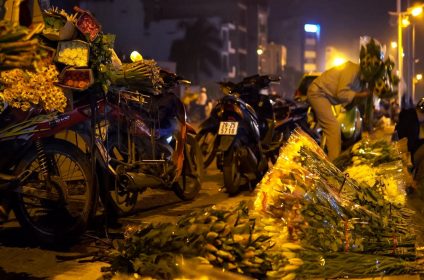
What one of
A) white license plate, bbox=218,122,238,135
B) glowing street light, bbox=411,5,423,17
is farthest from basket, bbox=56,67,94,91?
glowing street light, bbox=411,5,423,17

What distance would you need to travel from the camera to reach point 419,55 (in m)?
72.1

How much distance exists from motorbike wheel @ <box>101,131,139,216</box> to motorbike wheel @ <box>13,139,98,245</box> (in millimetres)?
316

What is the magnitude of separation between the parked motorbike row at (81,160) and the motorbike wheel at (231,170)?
53.2 inches

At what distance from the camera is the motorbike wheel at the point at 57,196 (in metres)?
4.80

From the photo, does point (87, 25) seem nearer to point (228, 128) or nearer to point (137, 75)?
point (137, 75)

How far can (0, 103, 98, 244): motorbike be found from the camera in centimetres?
465

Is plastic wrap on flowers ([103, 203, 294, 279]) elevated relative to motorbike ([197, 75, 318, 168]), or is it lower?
lower

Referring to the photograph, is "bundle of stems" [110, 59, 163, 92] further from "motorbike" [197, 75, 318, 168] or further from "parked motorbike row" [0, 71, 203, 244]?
"motorbike" [197, 75, 318, 168]

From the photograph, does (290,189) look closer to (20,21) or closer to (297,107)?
(20,21)

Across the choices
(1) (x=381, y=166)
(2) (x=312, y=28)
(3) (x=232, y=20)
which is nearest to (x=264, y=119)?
(1) (x=381, y=166)

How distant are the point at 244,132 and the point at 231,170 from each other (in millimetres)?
558

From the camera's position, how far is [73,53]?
15.2ft

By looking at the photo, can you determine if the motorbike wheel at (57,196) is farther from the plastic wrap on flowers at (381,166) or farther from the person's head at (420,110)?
the person's head at (420,110)

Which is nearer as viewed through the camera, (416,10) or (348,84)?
(348,84)
